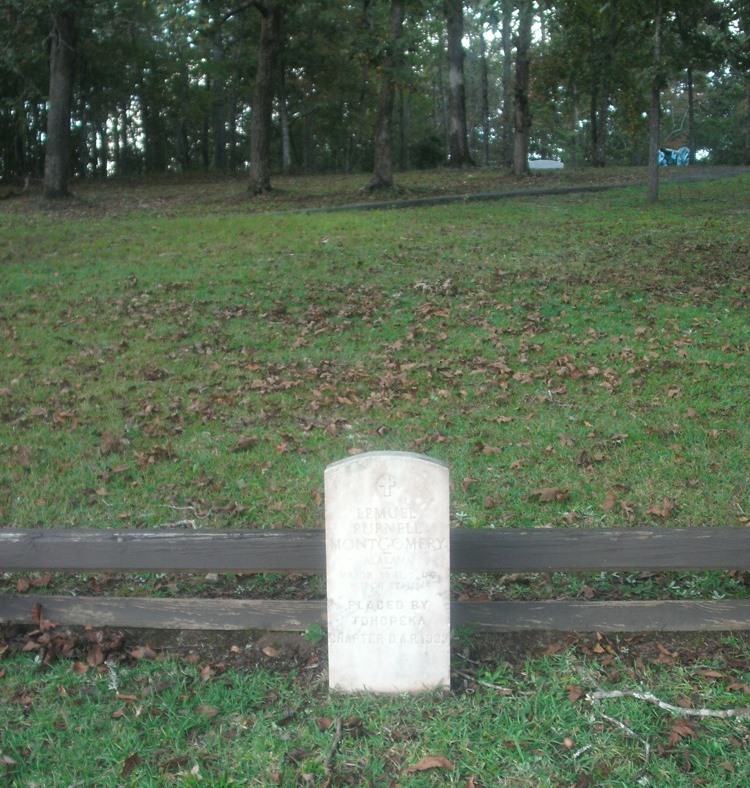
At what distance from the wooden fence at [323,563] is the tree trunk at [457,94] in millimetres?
25783

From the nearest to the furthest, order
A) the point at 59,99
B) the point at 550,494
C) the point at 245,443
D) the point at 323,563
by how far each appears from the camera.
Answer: the point at 323,563 → the point at 550,494 → the point at 245,443 → the point at 59,99

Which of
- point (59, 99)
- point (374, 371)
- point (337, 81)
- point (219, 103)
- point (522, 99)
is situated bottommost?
point (374, 371)

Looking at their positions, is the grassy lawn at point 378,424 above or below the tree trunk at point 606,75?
below

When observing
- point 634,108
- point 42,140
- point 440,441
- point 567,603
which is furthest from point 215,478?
point 42,140

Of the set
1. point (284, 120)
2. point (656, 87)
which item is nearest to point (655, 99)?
point (656, 87)

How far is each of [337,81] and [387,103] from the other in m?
16.6

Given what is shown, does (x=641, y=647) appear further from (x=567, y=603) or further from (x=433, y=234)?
(x=433, y=234)

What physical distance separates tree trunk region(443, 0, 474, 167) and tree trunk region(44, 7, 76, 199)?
11477mm

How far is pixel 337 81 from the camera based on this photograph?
37.0 meters

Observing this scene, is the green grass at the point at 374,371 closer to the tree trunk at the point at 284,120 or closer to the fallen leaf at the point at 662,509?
the fallen leaf at the point at 662,509

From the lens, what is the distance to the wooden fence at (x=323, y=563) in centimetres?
418

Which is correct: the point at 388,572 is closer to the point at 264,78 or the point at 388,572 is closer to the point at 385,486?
the point at 385,486

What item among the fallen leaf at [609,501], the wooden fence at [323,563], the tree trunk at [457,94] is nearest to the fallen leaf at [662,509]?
the fallen leaf at [609,501]

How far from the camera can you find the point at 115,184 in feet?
97.0
